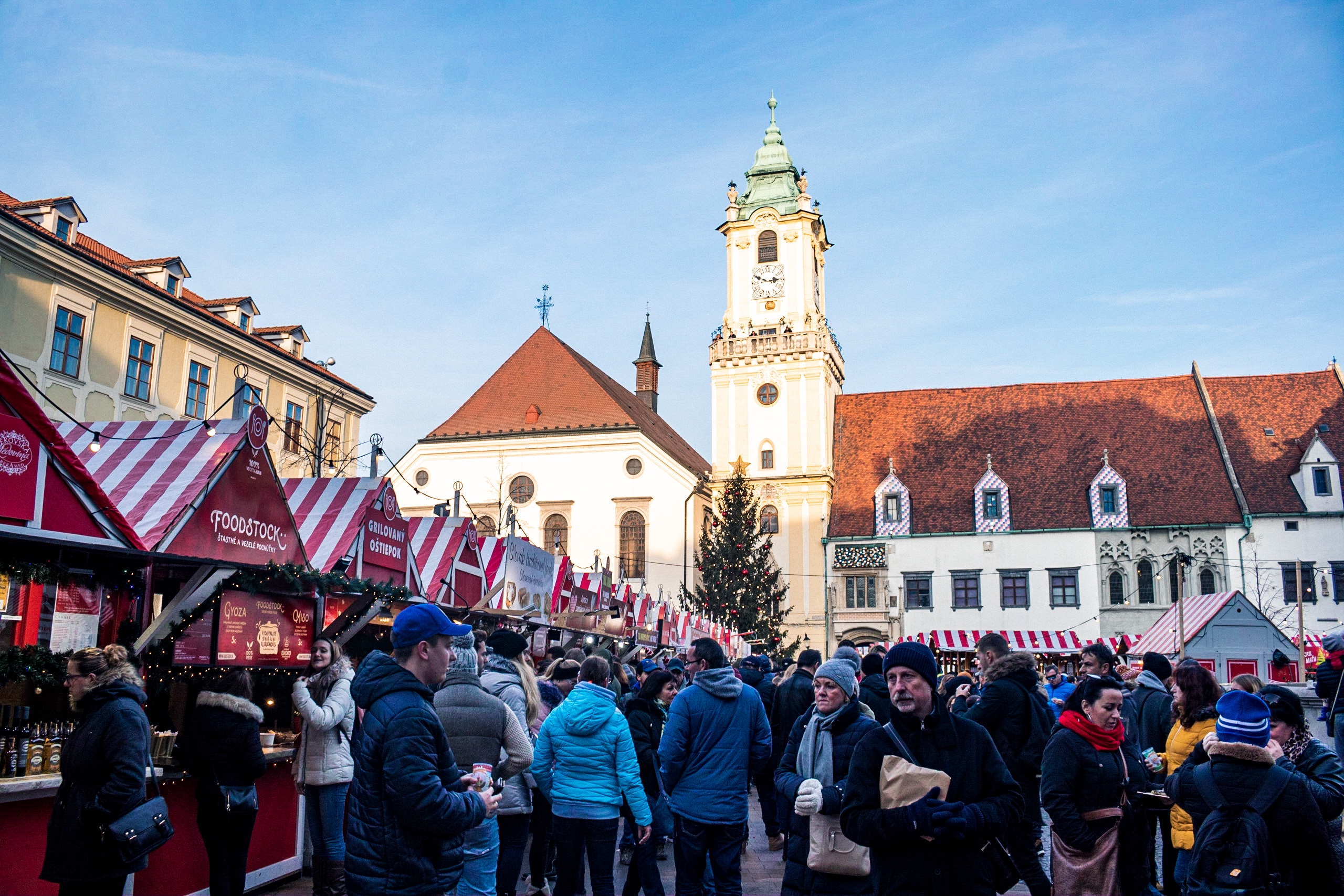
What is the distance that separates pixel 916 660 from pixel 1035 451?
50.1 meters

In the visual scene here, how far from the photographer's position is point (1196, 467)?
4844 cm

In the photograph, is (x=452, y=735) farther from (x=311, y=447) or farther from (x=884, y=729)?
(x=311, y=447)

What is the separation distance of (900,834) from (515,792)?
365 centimetres

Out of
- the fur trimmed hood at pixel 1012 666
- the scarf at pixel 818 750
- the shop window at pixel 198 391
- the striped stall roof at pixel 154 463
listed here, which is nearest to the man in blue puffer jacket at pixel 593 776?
the scarf at pixel 818 750

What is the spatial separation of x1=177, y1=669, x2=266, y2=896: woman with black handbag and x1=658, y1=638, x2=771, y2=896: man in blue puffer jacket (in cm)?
272

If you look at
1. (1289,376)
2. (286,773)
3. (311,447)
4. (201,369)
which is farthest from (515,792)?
(1289,376)

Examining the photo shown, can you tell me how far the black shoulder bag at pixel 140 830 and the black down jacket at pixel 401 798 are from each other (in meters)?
1.48

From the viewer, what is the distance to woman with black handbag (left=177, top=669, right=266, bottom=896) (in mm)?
6891

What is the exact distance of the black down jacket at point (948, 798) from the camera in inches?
166

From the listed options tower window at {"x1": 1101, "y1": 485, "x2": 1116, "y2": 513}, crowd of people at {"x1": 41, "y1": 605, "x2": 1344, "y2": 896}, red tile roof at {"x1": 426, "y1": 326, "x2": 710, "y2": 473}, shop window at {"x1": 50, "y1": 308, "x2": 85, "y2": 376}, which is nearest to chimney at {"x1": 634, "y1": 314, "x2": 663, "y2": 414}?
red tile roof at {"x1": 426, "y1": 326, "x2": 710, "y2": 473}

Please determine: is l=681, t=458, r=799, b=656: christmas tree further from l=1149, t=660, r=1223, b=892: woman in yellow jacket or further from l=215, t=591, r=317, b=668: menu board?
l=1149, t=660, r=1223, b=892: woman in yellow jacket

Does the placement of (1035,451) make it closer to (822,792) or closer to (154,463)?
(154,463)

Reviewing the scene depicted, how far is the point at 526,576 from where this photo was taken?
17.1 m

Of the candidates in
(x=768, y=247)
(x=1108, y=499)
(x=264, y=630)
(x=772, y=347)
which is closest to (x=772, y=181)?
(x=768, y=247)
